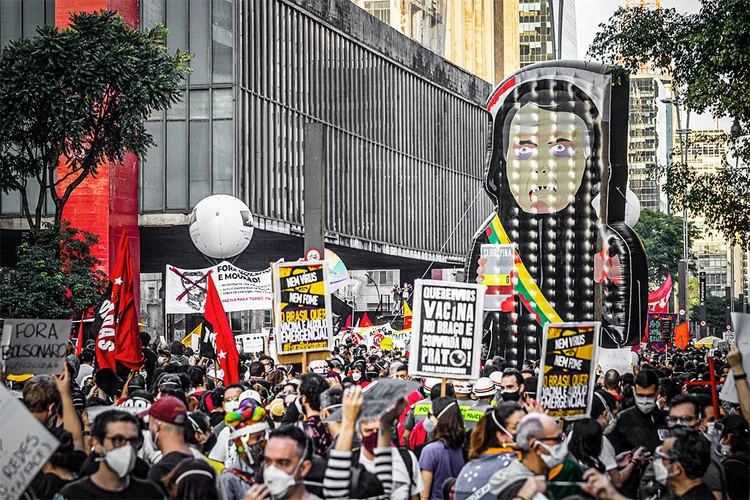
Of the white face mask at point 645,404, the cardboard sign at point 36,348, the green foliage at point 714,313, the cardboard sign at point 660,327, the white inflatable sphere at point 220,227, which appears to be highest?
the white inflatable sphere at point 220,227

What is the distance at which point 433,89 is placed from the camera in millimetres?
63125

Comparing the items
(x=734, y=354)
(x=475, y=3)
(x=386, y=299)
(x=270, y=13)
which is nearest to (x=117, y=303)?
(x=734, y=354)

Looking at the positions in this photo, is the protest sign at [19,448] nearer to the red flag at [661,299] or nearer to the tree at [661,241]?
the red flag at [661,299]

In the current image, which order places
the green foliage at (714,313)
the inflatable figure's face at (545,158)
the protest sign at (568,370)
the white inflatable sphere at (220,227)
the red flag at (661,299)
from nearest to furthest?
the protest sign at (568,370)
the inflatable figure's face at (545,158)
the white inflatable sphere at (220,227)
the red flag at (661,299)
the green foliage at (714,313)

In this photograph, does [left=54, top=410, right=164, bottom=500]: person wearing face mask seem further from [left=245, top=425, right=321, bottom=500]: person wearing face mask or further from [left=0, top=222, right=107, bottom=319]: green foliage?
[left=0, top=222, right=107, bottom=319]: green foliage

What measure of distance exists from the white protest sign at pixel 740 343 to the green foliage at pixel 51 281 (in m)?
16.4

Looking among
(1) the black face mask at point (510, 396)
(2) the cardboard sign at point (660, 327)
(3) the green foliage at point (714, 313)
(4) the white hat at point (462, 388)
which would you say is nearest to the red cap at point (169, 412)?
(1) the black face mask at point (510, 396)

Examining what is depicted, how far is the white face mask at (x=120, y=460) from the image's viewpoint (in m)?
6.34

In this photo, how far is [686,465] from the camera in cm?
639

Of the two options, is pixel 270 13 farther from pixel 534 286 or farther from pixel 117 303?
pixel 117 303

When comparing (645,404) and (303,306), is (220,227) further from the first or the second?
(645,404)

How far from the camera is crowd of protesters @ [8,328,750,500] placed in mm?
6391

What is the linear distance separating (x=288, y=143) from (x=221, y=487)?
3858 cm

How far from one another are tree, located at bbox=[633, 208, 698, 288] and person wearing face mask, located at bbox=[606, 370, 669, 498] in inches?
3234
